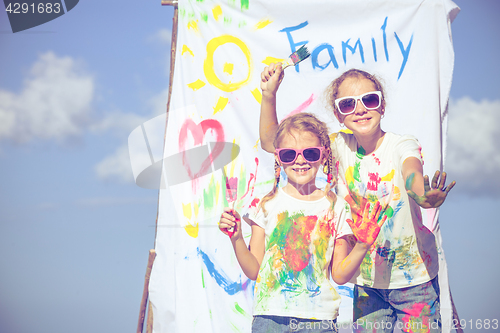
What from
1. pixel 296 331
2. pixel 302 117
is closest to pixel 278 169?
pixel 302 117

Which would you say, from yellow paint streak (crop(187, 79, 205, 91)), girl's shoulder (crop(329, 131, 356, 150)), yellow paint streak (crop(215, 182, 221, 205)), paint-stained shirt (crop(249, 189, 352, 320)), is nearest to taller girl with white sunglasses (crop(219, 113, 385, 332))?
paint-stained shirt (crop(249, 189, 352, 320))

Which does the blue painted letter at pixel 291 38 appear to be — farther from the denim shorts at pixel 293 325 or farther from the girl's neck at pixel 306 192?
the denim shorts at pixel 293 325

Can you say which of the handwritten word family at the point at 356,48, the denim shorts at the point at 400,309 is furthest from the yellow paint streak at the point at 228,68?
the denim shorts at the point at 400,309

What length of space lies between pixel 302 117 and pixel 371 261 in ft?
2.48

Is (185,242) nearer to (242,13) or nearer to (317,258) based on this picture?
(317,258)

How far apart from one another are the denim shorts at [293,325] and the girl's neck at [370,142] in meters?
0.83

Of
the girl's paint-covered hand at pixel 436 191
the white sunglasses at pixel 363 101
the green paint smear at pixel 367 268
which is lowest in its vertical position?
the green paint smear at pixel 367 268

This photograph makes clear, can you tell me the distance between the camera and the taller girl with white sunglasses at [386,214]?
72.1 inches

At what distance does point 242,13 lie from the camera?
2.44 metres

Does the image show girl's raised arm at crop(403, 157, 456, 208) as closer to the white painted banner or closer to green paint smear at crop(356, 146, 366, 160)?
green paint smear at crop(356, 146, 366, 160)

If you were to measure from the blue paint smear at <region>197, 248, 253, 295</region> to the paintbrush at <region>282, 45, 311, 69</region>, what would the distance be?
1.19 meters

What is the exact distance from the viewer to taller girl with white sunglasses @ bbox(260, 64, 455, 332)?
6.01ft

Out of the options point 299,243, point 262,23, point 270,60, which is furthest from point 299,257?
point 262,23

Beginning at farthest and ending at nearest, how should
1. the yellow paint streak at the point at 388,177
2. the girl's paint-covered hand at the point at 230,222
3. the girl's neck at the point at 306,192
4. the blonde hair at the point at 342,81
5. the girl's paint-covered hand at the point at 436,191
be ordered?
the blonde hair at the point at 342,81, the yellow paint streak at the point at 388,177, the girl's neck at the point at 306,192, the girl's paint-covered hand at the point at 230,222, the girl's paint-covered hand at the point at 436,191
